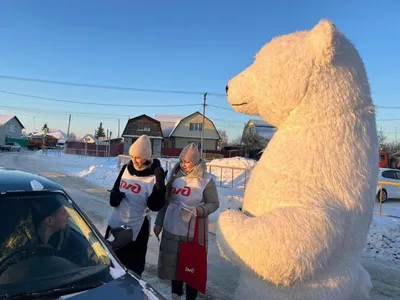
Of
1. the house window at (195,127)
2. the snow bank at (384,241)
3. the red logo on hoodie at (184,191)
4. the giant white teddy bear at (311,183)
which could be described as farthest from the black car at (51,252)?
the house window at (195,127)

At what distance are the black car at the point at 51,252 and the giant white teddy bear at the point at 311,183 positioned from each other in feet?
2.63

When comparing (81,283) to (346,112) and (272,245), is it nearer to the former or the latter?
(272,245)

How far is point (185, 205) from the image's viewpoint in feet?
11.4

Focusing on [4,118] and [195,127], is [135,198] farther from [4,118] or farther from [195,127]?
[4,118]

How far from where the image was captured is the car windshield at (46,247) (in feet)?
6.76

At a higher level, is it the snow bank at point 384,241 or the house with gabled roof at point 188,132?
the house with gabled roof at point 188,132

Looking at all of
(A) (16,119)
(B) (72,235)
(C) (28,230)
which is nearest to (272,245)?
(B) (72,235)

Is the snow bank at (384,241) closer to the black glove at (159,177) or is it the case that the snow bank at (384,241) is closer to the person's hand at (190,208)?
the person's hand at (190,208)

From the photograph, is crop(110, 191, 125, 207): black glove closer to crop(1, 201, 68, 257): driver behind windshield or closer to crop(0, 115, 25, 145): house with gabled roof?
crop(1, 201, 68, 257): driver behind windshield

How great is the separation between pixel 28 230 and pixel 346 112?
2.41 meters

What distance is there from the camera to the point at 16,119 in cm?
7419

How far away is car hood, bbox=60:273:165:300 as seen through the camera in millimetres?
1943

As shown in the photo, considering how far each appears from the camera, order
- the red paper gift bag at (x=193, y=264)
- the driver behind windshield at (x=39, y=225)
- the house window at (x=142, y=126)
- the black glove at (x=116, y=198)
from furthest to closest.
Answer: the house window at (x=142, y=126) < the black glove at (x=116, y=198) < the red paper gift bag at (x=193, y=264) < the driver behind windshield at (x=39, y=225)

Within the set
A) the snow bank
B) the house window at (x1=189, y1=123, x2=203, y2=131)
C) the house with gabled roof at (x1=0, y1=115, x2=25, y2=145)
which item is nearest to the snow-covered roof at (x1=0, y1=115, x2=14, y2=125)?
the house with gabled roof at (x1=0, y1=115, x2=25, y2=145)
